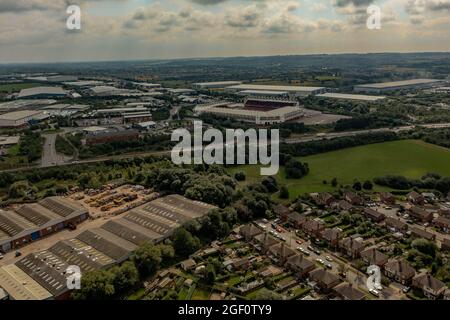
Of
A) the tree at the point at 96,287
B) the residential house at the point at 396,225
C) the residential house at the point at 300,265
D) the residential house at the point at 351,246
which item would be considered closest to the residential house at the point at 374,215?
the residential house at the point at 396,225

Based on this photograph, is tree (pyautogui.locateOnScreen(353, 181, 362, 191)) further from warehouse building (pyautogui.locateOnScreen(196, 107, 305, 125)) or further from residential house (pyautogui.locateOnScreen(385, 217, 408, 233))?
warehouse building (pyautogui.locateOnScreen(196, 107, 305, 125))

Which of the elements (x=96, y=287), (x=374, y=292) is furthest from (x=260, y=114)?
(x=96, y=287)

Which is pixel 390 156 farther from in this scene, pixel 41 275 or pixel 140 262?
pixel 41 275

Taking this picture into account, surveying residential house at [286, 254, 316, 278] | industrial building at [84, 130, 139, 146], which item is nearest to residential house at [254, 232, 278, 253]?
residential house at [286, 254, 316, 278]

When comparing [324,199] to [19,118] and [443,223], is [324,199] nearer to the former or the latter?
[443,223]

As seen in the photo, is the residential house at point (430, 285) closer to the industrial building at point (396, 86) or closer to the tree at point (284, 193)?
the tree at point (284, 193)
